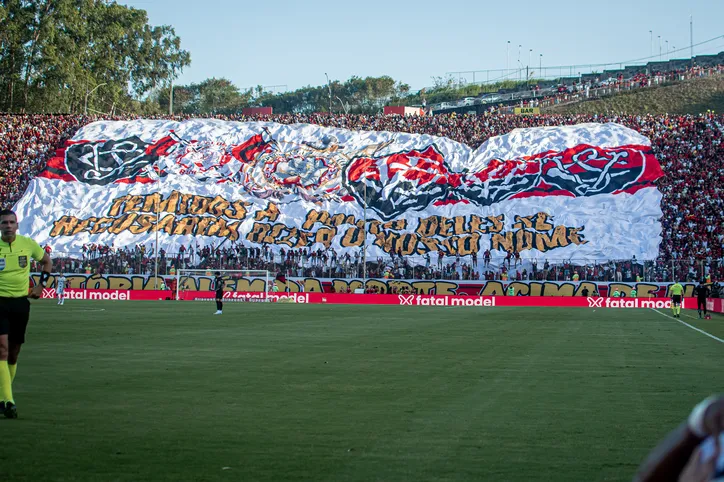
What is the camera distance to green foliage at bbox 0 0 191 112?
342ft

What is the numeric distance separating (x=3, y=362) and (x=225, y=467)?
12.6 feet

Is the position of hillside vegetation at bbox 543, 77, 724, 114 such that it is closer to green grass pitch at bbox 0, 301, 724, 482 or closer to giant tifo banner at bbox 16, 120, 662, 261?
giant tifo banner at bbox 16, 120, 662, 261

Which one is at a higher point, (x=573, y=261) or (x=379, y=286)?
(x=573, y=261)

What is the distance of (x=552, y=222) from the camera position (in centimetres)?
6644

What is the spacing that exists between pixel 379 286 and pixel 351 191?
11.8 m

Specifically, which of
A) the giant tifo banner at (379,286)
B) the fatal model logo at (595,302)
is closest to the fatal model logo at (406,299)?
the giant tifo banner at (379,286)

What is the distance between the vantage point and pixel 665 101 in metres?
107

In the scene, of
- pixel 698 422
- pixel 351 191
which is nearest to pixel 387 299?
pixel 351 191

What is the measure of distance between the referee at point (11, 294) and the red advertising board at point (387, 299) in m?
48.4

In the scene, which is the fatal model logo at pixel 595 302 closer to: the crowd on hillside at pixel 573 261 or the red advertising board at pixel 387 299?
the red advertising board at pixel 387 299

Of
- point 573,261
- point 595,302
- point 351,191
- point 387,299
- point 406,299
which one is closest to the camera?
point 595,302

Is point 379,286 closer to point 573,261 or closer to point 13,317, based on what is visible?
point 573,261

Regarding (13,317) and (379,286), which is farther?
(379,286)

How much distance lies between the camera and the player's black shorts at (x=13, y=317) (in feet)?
33.0
